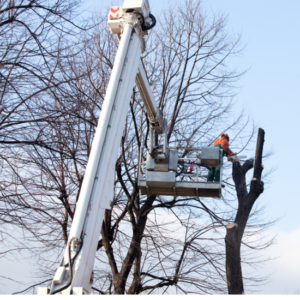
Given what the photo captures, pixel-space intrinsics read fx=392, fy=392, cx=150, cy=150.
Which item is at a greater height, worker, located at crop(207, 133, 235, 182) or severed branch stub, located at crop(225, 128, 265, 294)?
worker, located at crop(207, 133, 235, 182)

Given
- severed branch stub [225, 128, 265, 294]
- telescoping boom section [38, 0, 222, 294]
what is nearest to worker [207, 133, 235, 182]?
severed branch stub [225, 128, 265, 294]

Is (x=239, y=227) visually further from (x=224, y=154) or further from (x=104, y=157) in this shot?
(x=104, y=157)

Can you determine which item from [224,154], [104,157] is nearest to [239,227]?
[224,154]

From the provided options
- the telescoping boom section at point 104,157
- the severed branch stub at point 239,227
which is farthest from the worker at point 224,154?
the telescoping boom section at point 104,157

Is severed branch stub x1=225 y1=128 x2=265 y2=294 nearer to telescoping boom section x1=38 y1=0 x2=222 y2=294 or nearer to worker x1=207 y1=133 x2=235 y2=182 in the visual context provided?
worker x1=207 y1=133 x2=235 y2=182

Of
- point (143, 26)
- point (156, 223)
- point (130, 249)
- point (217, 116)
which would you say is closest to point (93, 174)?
point (143, 26)

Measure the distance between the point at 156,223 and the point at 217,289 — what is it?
8.51 ft

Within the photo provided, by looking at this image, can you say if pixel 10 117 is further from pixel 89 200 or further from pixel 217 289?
pixel 217 289

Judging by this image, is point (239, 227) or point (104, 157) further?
point (239, 227)

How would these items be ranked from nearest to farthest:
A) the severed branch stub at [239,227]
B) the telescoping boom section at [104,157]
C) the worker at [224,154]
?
the telescoping boom section at [104,157], the severed branch stub at [239,227], the worker at [224,154]

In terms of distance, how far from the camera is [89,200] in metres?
4.70

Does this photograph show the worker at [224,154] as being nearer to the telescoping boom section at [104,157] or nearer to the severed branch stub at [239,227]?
the severed branch stub at [239,227]

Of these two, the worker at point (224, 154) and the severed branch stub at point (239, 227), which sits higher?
the worker at point (224, 154)

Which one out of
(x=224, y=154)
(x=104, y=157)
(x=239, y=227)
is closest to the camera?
(x=104, y=157)
